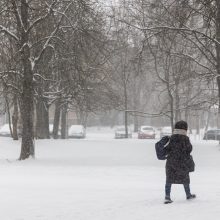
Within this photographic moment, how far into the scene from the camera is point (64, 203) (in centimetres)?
1001

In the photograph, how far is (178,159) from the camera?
9633 mm

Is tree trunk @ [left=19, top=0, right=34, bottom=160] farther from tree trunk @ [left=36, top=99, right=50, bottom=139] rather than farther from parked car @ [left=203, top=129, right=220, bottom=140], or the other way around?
parked car @ [left=203, top=129, right=220, bottom=140]

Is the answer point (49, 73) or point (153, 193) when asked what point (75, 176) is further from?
point (49, 73)

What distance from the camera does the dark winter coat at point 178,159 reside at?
31.5 ft

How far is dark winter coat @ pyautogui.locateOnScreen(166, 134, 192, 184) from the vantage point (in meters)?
9.60

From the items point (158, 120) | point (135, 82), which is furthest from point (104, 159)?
point (158, 120)

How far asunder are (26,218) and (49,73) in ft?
54.2

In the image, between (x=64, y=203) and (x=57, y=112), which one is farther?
(x=57, y=112)

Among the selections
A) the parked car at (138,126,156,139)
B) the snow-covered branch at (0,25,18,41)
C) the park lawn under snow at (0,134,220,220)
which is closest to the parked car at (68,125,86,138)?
the parked car at (138,126,156,139)

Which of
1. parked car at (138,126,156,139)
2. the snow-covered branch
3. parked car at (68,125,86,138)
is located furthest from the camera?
parked car at (68,125,86,138)

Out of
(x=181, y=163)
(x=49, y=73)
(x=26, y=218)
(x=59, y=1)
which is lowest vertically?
(x=26, y=218)

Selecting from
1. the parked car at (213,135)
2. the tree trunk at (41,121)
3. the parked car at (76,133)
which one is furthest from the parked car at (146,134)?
the tree trunk at (41,121)

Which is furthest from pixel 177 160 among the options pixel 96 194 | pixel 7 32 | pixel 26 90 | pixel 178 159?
pixel 7 32

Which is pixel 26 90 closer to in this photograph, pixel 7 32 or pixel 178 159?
pixel 7 32
